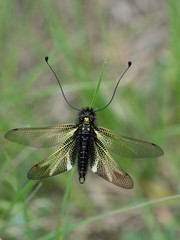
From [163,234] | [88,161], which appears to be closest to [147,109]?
[163,234]

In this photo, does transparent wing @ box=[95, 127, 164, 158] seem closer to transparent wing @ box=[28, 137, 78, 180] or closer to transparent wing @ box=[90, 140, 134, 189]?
transparent wing @ box=[90, 140, 134, 189]

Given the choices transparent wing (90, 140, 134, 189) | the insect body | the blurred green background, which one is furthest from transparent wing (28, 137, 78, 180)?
the blurred green background

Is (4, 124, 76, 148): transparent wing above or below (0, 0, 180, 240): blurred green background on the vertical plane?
below

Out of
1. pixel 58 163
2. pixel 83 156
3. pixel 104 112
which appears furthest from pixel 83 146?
pixel 104 112

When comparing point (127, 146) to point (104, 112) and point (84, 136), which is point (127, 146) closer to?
point (84, 136)

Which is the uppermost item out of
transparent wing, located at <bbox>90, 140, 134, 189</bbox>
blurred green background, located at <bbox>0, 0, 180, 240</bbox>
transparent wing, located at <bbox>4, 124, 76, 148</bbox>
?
blurred green background, located at <bbox>0, 0, 180, 240</bbox>
